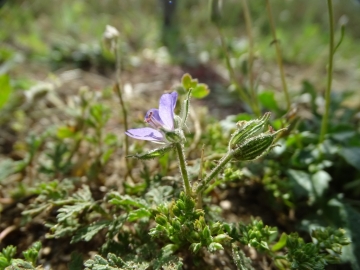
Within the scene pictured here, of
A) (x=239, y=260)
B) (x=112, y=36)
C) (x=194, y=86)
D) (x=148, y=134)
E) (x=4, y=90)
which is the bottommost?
(x=239, y=260)

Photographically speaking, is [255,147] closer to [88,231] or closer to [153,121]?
[153,121]

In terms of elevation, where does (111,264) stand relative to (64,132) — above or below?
below

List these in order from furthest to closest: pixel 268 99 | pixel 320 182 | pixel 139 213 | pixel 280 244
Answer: pixel 268 99
pixel 320 182
pixel 280 244
pixel 139 213

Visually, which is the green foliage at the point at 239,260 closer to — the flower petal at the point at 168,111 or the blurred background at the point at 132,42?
the flower petal at the point at 168,111

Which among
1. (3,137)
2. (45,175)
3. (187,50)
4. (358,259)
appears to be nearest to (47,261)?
(45,175)

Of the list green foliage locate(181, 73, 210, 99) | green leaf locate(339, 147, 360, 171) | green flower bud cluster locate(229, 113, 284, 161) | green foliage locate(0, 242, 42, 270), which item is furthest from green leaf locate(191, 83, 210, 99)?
green foliage locate(0, 242, 42, 270)

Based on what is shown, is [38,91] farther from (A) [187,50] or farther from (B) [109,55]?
(A) [187,50]

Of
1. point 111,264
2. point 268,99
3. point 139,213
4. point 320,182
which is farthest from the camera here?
point 268,99

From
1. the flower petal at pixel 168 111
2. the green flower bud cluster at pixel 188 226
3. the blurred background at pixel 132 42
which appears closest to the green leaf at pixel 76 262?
the green flower bud cluster at pixel 188 226

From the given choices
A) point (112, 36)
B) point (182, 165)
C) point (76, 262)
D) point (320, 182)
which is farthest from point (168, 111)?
point (320, 182)
